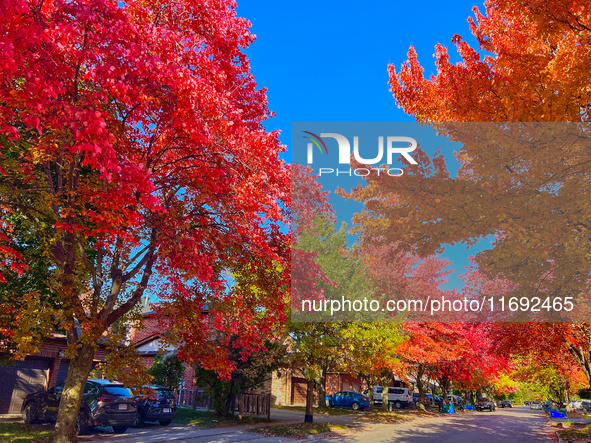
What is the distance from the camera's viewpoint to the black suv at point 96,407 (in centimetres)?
1329

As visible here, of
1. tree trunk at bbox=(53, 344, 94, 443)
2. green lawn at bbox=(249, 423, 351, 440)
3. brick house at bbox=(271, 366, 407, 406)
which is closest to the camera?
tree trunk at bbox=(53, 344, 94, 443)

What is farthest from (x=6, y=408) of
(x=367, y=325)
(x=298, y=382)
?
(x=298, y=382)

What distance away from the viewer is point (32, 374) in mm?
18531

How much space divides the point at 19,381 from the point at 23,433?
7180 millimetres

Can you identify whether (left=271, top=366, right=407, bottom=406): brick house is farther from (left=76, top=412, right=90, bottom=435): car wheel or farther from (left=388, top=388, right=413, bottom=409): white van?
(left=76, top=412, right=90, bottom=435): car wheel

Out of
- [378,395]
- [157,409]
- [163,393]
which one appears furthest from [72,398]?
[378,395]

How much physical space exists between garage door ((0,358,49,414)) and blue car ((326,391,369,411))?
2338 cm

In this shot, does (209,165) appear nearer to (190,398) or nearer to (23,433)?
(23,433)

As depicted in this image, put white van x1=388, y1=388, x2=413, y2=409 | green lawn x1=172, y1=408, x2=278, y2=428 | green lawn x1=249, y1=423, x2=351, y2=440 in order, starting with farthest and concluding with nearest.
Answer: white van x1=388, y1=388, x2=413, y2=409
green lawn x1=172, y1=408, x2=278, y2=428
green lawn x1=249, y1=423, x2=351, y2=440

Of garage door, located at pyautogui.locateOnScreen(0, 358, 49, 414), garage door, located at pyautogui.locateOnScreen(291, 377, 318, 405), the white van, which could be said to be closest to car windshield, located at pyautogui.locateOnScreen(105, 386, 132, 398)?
garage door, located at pyautogui.locateOnScreen(0, 358, 49, 414)

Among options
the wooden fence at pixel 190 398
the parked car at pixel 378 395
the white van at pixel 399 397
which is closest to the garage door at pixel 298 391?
the white van at pixel 399 397

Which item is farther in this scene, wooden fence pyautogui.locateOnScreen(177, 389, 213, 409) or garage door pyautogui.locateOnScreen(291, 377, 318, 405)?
garage door pyautogui.locateOnScreen(291, 377, 318, 405)

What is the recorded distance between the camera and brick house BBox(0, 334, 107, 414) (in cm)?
1775

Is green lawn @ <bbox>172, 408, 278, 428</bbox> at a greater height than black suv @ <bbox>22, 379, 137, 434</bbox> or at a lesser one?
lesser
